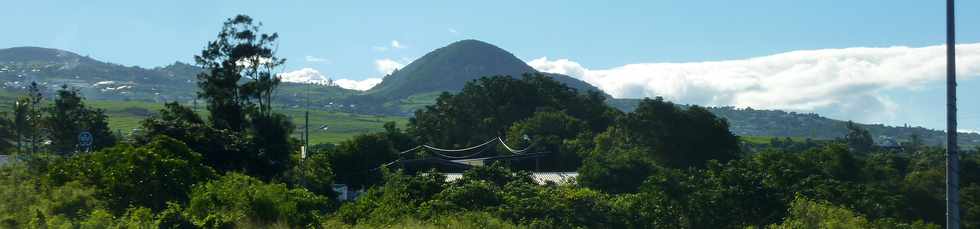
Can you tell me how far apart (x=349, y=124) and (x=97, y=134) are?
127 meters

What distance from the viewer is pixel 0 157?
137ft

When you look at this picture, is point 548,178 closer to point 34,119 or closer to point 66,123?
point 34,119

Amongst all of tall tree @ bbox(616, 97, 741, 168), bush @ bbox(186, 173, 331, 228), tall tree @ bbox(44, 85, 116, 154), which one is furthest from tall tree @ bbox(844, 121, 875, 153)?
bush @ bbox(186, 173, 331, 228)

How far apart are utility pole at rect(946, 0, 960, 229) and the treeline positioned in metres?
11.1

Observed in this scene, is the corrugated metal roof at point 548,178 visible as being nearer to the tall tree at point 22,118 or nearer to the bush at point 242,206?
the bush at point 242,206

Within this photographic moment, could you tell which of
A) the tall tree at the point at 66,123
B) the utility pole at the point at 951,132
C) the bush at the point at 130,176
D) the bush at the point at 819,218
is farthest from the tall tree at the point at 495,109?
the utility pole at the point at 951,132

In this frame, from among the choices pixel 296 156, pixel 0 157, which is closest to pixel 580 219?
pixel 296 156

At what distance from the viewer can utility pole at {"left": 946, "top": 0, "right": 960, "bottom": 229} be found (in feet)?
35.1

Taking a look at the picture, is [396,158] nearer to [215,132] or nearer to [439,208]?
[215,132]

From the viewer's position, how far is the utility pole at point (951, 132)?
421 inches

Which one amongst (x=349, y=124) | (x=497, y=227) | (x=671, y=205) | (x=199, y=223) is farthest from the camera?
(x=349, y=124)

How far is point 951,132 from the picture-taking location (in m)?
10.9

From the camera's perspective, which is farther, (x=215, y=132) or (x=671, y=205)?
(x=215, y=132)

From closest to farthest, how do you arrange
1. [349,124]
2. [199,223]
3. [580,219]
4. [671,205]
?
1. [199,223]
2. [580,219]
3. [671,205]
4. [349,124]
